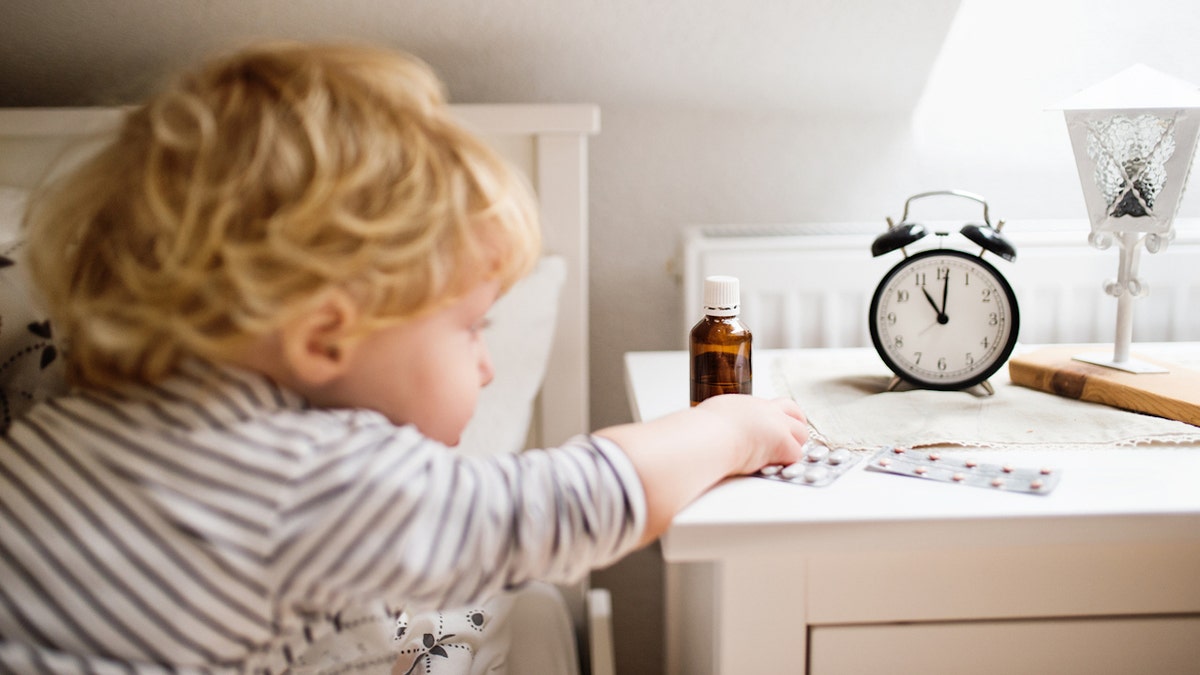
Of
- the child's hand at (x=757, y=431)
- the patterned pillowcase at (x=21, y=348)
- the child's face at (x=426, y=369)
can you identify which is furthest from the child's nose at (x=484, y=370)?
the patterned pillowcase at (x=21, y=348)

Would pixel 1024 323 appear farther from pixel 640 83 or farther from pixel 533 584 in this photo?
pixel 533 584

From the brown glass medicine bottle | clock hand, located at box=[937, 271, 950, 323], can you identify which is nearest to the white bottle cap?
the brown glass medicine bottle

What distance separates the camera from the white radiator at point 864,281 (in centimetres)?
126

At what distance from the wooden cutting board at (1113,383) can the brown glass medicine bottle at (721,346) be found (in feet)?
1.12

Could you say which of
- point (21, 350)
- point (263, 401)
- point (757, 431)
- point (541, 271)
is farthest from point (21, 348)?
point (757, 431)

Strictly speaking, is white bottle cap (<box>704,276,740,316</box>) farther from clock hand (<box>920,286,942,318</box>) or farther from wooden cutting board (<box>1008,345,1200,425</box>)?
wooden cutting board (<box>1008,345,1200,425</box>)

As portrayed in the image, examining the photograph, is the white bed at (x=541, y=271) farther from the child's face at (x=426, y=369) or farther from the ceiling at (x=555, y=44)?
the child's face at (x=426, y=369)

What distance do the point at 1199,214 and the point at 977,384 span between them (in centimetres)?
67

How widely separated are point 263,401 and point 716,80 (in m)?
0.87

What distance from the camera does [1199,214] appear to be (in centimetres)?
139

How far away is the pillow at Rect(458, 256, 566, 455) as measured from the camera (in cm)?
108

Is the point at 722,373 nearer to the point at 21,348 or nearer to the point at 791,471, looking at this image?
the point at 791,471

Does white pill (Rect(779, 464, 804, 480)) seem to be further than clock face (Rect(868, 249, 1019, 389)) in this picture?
No

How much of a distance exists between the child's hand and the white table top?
0.02 metres
